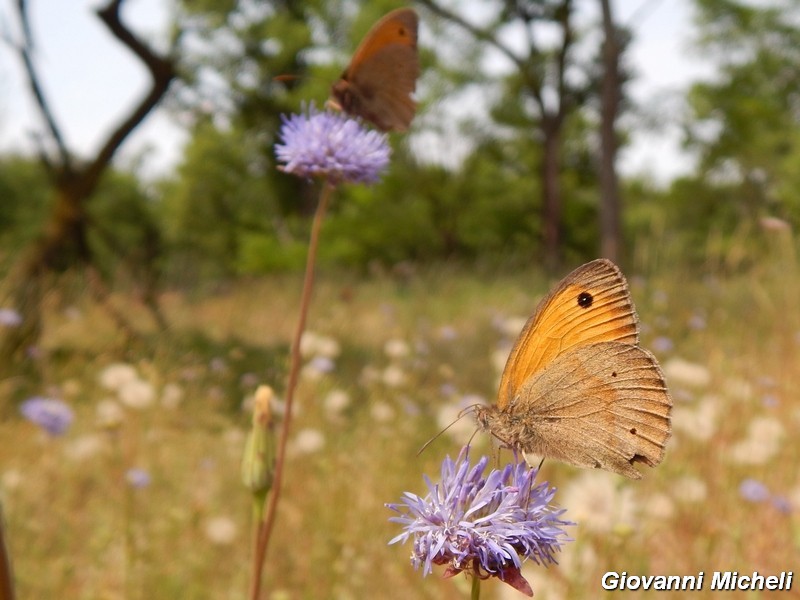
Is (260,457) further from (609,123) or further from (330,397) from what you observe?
(609,123)

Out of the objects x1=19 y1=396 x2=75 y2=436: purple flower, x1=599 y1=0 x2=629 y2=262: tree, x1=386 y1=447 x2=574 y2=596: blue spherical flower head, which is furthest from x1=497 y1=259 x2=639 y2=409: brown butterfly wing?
x1=599 y1=0 x2=629 y2=262: tree

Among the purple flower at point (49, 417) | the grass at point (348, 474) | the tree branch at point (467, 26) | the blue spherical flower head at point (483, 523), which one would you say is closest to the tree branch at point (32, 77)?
the grass at point (348, 474)

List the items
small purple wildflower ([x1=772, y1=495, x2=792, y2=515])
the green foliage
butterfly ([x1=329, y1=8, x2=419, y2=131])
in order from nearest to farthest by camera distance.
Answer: butterfly ([x1=329, y1=8, x2=419, y2=131]), small purple wildflower ([x1=772, y1=495, x2=792, y2=515]), the green foliage

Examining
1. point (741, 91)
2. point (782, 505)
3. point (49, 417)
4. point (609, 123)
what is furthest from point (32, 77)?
point (741, 91)

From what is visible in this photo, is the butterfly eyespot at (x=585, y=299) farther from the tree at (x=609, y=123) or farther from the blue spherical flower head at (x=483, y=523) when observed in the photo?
the tree at (x=609, y=123)

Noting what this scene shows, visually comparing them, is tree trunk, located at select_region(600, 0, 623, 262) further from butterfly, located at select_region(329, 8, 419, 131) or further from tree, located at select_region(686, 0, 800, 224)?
tree, located at select_region(686, 0, 800, 224)

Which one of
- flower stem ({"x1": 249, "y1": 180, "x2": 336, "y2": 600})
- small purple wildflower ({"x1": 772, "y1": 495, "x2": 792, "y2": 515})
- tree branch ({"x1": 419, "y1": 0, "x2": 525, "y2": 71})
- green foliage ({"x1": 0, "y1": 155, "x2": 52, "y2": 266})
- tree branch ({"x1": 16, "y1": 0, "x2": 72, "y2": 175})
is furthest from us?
green foliage ({"x1": 0, "y1": 155, "x2": 52, "y2": 266})
